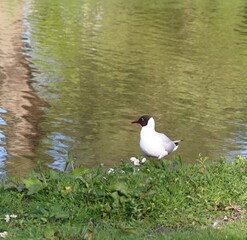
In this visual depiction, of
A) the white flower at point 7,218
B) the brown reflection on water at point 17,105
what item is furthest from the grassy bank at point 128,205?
the brown reflection on water at point 17,105

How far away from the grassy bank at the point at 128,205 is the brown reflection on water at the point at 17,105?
3863 millimetres

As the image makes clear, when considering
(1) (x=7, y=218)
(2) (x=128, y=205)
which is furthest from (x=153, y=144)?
(1) (x=7, y=218)

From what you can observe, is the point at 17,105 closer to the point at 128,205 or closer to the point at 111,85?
the point at 111,85

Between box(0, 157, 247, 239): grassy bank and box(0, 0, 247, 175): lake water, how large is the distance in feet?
12.7

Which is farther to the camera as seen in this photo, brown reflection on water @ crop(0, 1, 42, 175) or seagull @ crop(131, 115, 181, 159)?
brown reflection on water @ crop(0, 1, 42, 175)

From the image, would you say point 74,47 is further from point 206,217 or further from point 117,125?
point 206,217

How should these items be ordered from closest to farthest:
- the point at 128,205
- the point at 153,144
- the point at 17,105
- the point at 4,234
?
1. the point at 4,234
2. the point at 128,205
3. the point at 153,144
4. the point at 17,105

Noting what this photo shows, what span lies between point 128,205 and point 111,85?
11837 millimetres

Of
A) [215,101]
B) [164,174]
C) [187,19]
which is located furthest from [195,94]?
[187,19]

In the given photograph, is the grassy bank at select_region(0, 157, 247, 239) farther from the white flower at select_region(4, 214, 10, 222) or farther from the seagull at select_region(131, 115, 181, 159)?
the seagull at select_region(131, 115, 181, 159)

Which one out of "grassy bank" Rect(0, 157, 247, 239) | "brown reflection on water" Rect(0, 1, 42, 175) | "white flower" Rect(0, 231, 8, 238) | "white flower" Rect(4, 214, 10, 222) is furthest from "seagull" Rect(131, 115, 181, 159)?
"white flower" Rect(0, 231, 8, 238)

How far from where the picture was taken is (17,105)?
1563 cm

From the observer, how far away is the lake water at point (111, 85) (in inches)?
515

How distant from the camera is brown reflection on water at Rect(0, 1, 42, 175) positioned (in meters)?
12.0
